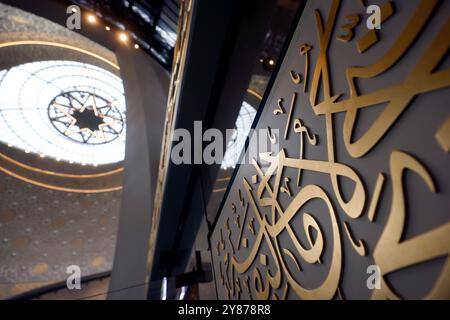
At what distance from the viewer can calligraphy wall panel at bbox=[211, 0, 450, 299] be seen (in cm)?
59

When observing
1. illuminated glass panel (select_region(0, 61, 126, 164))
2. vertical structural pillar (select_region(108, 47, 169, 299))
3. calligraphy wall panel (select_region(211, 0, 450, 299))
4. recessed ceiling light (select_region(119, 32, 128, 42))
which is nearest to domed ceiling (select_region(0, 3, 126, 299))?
illuminated glass panel (select_region(0, 61, 126, 164))

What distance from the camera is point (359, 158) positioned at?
796mm

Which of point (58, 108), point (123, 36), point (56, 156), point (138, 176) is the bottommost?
point (138, 176)

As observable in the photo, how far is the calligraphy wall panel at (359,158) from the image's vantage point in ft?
1.94

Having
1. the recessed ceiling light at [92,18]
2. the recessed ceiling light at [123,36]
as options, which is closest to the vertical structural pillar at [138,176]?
the recessed ceiling light at [123,36]

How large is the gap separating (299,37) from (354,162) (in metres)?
0.65

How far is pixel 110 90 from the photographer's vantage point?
1328 centimetres

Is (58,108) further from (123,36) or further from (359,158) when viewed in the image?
(359,158)

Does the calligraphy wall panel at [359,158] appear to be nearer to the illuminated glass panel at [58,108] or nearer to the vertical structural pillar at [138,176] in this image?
the vertical structural pillar at [138,176]

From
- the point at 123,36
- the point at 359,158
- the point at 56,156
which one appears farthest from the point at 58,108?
the point at 359,158

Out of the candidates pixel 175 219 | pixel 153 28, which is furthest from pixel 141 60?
pixel 175 219

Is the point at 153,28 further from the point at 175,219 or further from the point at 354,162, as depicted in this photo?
the point at 354,162

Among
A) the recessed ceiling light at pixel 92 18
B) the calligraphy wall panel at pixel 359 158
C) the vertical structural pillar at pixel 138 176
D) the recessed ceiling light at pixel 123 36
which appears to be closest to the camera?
the calligraphy wall panel at pixel 359 158

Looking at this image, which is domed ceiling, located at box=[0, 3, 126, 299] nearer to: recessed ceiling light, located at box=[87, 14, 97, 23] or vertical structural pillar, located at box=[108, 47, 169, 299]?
recessed ceiling light, located at box=[87, 14, 97, 23]
